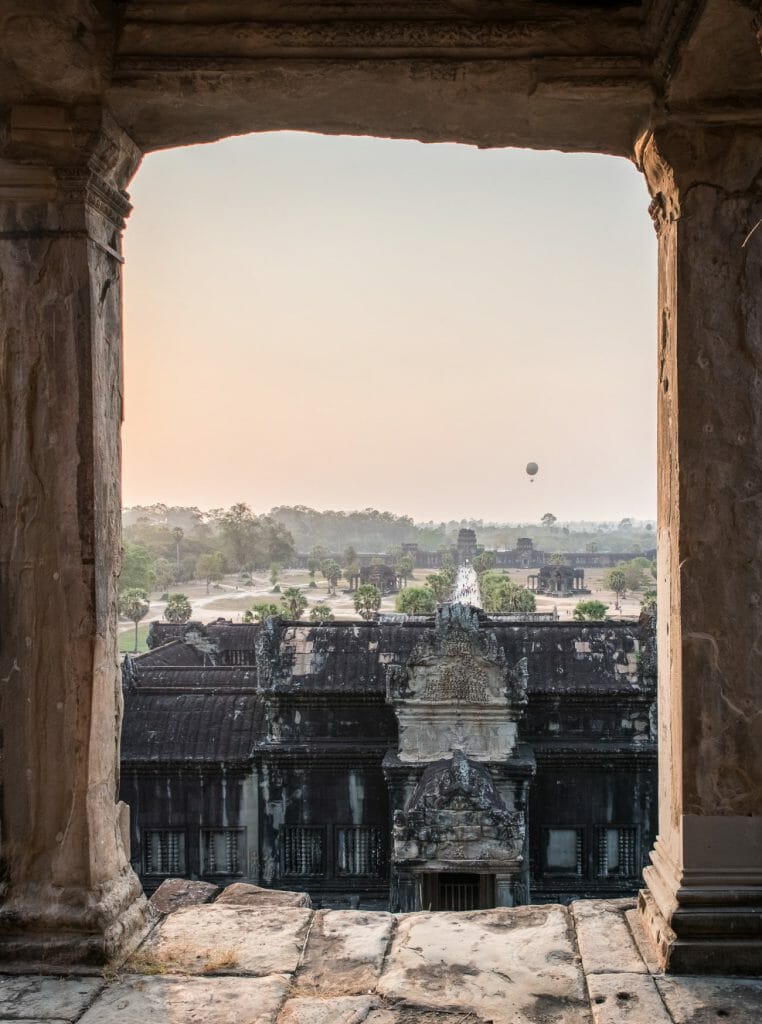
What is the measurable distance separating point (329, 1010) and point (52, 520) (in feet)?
6.94

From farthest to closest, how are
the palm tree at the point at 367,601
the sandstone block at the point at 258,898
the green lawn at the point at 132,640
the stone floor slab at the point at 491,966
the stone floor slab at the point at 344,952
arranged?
the palm tree at the point at 367,601 < the green lawn at the point at 132,640 < the sandstone block at the point at 258,898 < the stone floor slab at the point at 344,952 < the stone floor slab at the point at 491,966

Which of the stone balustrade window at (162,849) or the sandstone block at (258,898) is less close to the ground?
the sandstone block at (258,898)

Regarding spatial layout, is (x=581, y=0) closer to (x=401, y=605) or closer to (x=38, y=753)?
(x=38, y=753)

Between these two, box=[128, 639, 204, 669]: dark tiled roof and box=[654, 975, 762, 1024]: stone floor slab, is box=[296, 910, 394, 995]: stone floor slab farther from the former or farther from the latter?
box=[128, 639, 204, 669]: dark tiled roof

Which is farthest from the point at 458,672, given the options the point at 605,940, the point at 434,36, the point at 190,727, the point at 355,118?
the point at 434,36

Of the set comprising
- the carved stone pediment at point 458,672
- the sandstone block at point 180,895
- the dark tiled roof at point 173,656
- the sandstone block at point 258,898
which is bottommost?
the dark tiled roof at point 173,656

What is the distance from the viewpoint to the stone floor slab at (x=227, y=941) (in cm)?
314

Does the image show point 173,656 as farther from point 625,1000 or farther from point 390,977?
point 625,1000

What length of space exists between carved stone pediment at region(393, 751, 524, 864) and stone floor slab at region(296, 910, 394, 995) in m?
7.67

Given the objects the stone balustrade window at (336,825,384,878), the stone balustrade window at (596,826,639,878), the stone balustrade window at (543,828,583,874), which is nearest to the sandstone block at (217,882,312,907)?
the stone balustrade window at (336,825,384,878)

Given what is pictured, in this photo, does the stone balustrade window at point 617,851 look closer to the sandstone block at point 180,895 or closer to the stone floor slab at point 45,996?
the sandstone block at point 180,895

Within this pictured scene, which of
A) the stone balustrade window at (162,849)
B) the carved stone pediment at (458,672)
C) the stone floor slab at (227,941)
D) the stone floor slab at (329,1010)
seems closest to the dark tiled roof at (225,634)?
the stone balustrade window at (162,849)

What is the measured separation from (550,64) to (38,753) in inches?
134

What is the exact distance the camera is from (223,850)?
45.0ft
